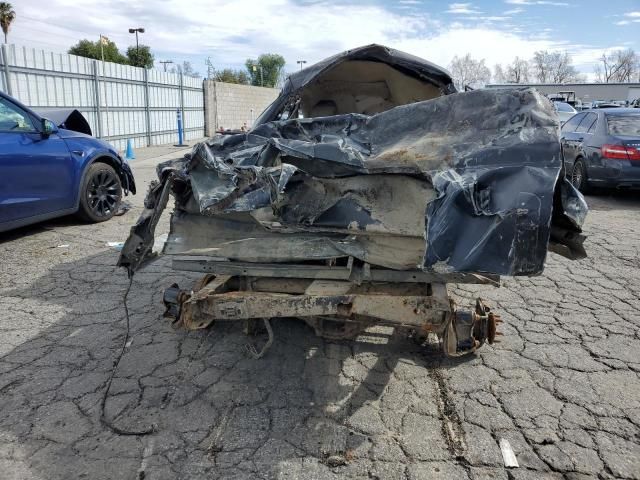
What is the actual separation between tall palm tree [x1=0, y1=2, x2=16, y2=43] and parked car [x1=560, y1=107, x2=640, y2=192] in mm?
43222

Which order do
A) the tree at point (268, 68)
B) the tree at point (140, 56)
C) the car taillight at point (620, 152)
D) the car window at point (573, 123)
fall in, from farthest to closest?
the tree at point (268, 68)
the tree at point (140, 56)
the car window at point (573, 123)
the car taillight at point (620, 152)

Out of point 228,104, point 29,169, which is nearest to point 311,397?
point 29,169

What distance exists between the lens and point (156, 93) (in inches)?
747

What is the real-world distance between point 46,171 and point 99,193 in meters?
1.09

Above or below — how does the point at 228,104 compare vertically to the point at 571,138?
above

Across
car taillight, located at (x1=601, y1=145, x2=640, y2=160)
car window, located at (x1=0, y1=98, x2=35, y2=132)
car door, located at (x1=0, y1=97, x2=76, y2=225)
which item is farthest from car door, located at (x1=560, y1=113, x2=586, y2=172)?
car window, located at (x1=0, y1=98, x2=35, y2=132)

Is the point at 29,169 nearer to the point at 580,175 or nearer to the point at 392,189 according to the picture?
the point at 392,189

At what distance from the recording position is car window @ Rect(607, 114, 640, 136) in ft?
29.5

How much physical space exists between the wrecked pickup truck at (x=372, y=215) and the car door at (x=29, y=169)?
3.25 meters

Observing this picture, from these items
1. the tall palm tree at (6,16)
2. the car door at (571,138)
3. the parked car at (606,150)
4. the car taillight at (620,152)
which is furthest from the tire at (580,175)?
the tall palm tree at (6,16)

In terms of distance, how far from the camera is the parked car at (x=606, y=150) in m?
8.71

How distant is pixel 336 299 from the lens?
2.85 metres

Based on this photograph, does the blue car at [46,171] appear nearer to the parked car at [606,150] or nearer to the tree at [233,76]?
the parked car at [606,150]

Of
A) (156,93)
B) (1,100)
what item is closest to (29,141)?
(1,100)
